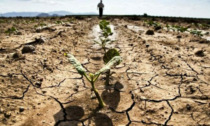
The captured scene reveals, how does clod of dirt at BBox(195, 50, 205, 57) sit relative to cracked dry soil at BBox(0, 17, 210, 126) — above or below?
above

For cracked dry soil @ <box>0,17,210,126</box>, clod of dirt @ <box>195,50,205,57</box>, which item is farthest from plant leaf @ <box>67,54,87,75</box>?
clod of dirt @ <box>195,50,205,57</box>

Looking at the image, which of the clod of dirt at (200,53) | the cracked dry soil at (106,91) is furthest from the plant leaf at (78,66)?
the clod of dirt at (200,53)

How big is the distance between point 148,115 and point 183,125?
350 millimetres

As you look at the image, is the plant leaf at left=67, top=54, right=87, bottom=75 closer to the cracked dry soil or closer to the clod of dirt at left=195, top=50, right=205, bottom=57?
the cracked dry soil

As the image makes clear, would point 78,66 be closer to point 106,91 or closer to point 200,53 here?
point 106,91

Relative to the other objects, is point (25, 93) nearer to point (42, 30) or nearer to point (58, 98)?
point (58, 98)

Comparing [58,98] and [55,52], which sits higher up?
[55,52]

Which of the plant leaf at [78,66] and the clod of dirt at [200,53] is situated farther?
the clod of dirt at [200,53]

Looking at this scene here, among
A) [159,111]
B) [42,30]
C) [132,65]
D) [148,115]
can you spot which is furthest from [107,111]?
[42,30]

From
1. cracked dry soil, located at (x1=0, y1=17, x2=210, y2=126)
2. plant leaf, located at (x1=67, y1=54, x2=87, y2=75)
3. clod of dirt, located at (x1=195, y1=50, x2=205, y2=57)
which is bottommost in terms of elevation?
cracked dry soil, located at (x1=0, y1=17, x2=210, y2=126)

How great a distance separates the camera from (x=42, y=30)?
5539 mm

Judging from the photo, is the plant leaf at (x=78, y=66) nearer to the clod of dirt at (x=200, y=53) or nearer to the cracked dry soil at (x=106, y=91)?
the cracked dry soil at (x=106, y=91)

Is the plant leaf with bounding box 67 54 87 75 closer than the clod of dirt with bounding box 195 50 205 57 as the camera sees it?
Yes

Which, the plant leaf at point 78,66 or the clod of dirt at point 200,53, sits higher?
the plant leaf at point 78,66
